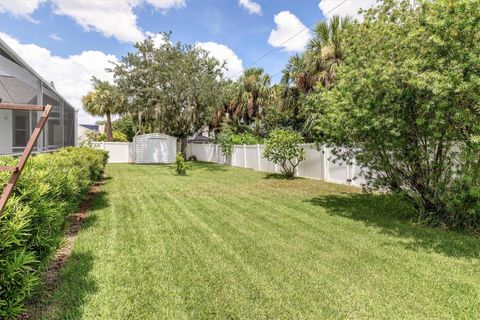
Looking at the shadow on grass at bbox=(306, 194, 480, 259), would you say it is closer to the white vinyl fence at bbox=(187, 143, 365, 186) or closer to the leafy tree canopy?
the white vinyl fence at bbox=(187, 143, 365, 186)

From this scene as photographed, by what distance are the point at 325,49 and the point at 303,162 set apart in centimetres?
475

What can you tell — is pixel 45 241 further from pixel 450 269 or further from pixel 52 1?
pixel 52 1

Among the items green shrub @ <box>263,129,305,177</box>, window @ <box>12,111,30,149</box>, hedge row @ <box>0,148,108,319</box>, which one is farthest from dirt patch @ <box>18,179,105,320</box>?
green shrub @ <box>263,129,305,177</box>

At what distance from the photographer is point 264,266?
3975 mm

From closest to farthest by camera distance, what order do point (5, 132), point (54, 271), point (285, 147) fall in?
point (54, 271)
point (5, 132)
point (285, 147)

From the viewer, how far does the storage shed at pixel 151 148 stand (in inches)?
919

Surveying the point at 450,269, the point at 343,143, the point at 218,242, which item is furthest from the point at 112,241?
the point at 343,143

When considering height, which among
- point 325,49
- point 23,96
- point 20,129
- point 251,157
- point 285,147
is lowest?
point 251,157

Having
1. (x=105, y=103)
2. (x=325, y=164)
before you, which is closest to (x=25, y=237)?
(x=325, y=164)

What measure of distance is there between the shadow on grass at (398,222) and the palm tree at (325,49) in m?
5.96

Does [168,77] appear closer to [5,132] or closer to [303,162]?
[303,162]

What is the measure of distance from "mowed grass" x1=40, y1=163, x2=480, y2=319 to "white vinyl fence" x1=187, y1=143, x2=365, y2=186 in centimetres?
273

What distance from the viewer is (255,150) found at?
17984mm

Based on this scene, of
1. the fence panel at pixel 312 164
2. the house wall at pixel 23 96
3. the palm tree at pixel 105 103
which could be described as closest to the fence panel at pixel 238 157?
the fence panel at pixel 312 164
